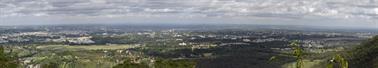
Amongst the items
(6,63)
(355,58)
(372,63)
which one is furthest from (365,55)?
(6,63)

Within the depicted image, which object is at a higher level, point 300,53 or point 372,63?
point 300,53

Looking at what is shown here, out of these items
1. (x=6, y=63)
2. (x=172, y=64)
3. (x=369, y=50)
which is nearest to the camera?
(x=6, y=63)

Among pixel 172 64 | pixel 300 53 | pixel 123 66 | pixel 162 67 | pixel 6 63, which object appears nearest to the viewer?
pixel 300 53

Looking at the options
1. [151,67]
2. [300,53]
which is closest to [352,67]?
[151,67]

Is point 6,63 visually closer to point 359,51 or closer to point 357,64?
point 357,64

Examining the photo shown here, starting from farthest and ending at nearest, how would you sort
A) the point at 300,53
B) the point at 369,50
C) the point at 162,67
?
the point at 369,50 < the point at 162,67 < the point at 300,53

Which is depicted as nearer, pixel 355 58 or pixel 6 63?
pixel 6 63

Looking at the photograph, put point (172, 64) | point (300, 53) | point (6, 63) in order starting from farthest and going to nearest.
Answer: point (172, 64)
point (6, 63)
point (300, 53)

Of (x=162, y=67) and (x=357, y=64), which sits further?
(x=357, y=64)

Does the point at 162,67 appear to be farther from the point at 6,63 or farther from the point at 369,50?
the point at 369,50
